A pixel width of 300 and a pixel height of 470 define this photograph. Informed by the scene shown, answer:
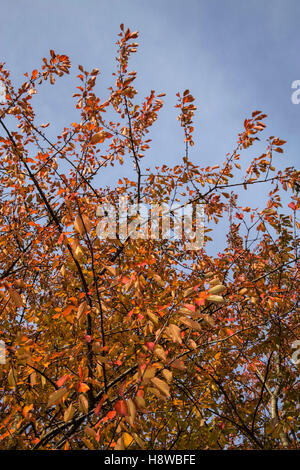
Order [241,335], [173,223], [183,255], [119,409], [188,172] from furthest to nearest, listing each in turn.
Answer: [183,255]
[173,223]
[188,172]
[241,335]
[119,409]

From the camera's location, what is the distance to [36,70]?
314 cm

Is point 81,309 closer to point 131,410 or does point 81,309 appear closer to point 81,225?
point 81,225

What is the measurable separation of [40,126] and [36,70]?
70cm

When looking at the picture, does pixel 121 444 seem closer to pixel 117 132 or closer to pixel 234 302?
pixel 234 302

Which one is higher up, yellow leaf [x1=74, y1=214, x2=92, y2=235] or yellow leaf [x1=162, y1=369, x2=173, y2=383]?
yellow leaf [x1=74, y1=214, x2=92, y2=235]

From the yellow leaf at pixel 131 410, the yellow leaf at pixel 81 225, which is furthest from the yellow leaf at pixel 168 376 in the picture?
the yellow leaf at pixel 81 225

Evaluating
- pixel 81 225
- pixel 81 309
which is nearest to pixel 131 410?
pixel 81 309

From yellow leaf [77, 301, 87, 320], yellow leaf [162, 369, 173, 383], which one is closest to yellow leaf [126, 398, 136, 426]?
yellow leaf [162, 369, 173, 383]

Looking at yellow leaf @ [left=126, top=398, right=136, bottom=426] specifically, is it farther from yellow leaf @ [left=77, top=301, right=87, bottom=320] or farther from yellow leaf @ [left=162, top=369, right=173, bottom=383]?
yellow leaf @ [left=77, top=301, right=87, bottom=320]

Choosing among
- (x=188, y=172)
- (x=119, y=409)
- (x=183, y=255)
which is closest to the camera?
(x=119, y=409)

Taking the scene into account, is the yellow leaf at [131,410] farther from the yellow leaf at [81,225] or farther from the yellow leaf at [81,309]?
the yellow leaf at [81,225]

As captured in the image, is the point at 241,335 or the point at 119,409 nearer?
the point at 119,409
